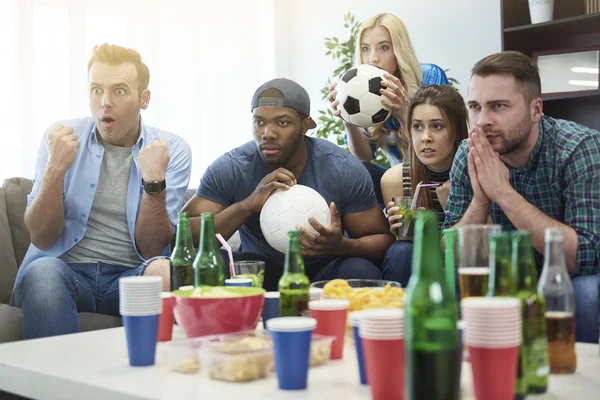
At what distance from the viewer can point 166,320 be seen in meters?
1.44

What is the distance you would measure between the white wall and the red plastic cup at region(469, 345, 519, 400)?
3681 millimetres

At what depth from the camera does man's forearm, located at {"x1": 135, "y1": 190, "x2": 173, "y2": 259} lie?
2.44 metres

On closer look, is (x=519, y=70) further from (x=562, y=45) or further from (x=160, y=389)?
(x=562, y=45)

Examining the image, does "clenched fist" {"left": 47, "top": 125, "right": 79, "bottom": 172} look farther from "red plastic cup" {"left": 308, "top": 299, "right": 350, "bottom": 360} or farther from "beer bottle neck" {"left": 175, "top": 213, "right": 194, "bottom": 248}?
"red plastic cup" {"left": 308, "top": 299, "right": 350, "bottom": 360}

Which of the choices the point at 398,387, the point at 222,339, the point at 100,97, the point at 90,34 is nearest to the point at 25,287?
the point at 100,97

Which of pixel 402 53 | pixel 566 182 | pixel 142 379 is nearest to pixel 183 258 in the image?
pixel 142 379

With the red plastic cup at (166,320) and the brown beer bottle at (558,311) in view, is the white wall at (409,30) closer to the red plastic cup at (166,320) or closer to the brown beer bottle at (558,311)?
the red plastic cup at (166,320)

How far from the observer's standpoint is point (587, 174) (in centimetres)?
199

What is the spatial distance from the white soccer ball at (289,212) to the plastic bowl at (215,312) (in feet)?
3.41

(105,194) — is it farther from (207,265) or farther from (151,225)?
(207,265)

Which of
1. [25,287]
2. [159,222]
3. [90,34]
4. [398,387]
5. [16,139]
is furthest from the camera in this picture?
[90,34]

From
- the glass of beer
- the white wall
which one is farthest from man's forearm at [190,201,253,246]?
the white wall

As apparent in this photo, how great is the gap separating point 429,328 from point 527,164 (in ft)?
4.87

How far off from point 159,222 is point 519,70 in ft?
4.31
